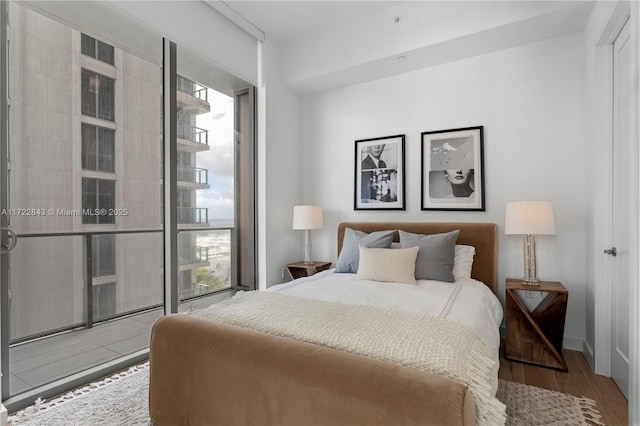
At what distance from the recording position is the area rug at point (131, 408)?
6.01ft

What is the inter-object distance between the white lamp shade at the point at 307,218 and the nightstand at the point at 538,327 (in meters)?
1.91

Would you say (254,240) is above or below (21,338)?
above

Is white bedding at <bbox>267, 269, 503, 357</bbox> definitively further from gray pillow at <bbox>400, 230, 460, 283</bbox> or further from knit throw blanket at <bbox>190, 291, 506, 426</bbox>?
knit throw blanket at <bbox>190, 291, 506, 426</bbox>

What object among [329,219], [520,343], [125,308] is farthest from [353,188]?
[125,308]

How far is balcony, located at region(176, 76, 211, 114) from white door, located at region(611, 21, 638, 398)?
3144mm

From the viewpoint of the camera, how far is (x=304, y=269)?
3.69 m

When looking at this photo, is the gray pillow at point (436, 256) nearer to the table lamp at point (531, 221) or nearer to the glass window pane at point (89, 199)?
the table lamp at point (531, 221)

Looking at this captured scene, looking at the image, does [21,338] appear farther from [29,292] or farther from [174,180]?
[174,180]

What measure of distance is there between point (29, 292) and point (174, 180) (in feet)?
3.98

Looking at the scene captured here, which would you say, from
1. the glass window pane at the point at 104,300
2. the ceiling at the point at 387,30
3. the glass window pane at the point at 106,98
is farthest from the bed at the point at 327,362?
the ceiling at the point at 387,30

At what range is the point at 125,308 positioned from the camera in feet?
9.43

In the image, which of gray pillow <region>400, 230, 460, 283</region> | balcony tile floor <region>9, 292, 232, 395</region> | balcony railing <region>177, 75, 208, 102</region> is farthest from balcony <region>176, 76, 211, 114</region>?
gray pillow <region>400, 230, 460, 283</region>

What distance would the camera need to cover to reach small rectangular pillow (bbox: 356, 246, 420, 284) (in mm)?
2686

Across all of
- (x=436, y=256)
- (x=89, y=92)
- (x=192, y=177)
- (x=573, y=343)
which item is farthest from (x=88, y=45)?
(x=573, y=343)
